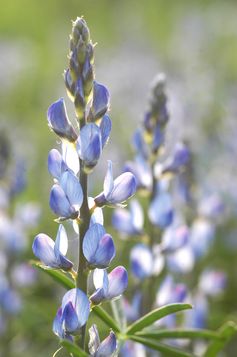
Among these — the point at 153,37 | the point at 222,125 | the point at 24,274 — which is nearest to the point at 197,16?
the point at 153,37

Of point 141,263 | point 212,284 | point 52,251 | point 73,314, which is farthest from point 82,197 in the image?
point 212,284

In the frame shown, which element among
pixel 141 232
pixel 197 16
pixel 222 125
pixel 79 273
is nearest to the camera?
pixel 79 273

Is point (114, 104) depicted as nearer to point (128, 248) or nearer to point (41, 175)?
point (41, 175)

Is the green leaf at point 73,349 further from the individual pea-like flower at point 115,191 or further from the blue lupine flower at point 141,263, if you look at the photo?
the blue lupine flower at point 141,263

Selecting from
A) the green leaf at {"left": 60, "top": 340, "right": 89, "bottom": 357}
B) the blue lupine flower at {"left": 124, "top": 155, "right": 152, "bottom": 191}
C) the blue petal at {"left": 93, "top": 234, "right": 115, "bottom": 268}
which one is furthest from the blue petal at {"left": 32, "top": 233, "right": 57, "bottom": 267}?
the blue lupine flower at {"left": 124, "top": 155, "right": 152, "bottom": 191}

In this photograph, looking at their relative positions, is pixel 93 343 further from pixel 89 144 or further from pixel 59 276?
pixel 89 144

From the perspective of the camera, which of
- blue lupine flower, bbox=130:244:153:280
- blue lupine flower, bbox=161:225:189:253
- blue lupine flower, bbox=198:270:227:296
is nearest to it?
blue lupine flower, bbox=130:244:153:280

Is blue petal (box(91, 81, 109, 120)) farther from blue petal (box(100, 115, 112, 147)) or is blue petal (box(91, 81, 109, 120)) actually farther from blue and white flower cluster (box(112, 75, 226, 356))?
blue and white flower cluster (box(112, 75, 226, 356))

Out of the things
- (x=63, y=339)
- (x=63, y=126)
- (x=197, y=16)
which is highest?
(x=197, y=16)
